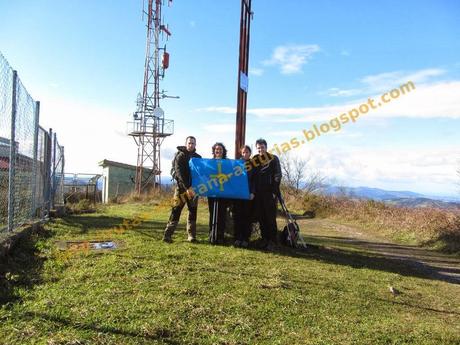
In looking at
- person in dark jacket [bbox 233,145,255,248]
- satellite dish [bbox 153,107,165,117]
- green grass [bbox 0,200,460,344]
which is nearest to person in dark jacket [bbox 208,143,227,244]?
person in dark jacket [bbox 233,145,255,248]

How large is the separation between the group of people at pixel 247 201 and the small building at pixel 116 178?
21486 millimetres

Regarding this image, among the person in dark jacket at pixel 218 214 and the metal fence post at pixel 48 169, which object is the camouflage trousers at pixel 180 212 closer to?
the person in dark jacket at pixel 218 214

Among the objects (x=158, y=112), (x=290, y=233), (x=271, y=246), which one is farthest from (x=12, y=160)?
(x=158, y=112)

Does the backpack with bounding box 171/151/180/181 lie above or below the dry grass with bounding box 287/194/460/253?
above

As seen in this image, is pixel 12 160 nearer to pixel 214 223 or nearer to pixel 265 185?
pixel 214 223

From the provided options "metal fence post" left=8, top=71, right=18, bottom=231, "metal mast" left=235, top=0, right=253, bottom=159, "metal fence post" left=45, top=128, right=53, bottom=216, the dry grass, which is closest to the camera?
"metal fence post" left=8, top=71, right=18, bottom=231

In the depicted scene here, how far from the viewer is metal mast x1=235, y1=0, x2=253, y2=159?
33.3 feet

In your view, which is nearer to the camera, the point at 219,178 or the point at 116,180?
the point at 219,178

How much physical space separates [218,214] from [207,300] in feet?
11.4

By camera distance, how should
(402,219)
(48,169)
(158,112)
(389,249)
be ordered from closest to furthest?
(389,249) → (48,169) → (402,219) → (158,112)

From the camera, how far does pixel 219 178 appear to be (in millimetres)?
7426

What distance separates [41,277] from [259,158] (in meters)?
4.18

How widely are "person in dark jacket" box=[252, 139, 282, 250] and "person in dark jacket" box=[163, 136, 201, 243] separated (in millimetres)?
1164

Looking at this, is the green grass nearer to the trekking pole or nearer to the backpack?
the trekking pole
